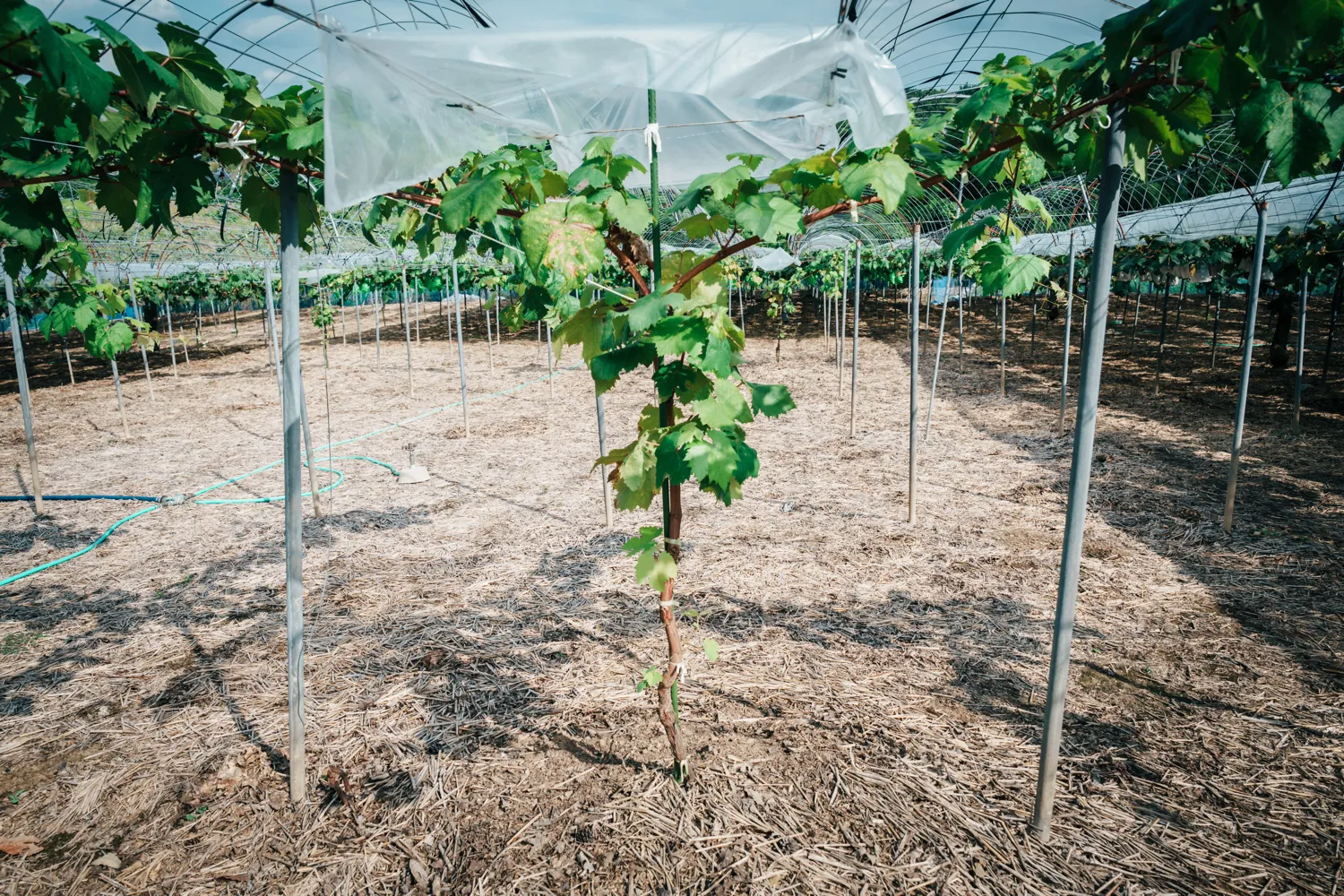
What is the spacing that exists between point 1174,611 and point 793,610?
1.97 meters

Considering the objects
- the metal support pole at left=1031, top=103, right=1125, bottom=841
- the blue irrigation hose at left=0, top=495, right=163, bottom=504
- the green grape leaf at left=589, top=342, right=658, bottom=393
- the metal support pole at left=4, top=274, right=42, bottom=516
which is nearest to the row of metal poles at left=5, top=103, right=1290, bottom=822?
the metal support pole at left=1031, top=103, right=1125, bottom=841

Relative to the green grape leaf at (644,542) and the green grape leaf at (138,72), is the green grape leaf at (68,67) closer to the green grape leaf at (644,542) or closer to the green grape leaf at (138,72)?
the green grape leaf at (138,72)

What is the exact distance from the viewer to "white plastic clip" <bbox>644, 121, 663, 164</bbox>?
168 cm

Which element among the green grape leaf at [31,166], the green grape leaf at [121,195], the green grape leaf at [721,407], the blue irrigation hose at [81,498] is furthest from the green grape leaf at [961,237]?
the blue irrigation hose at [81,498]

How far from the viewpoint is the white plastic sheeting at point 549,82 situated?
1482 mm

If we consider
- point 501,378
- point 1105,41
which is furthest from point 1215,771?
point 501,378

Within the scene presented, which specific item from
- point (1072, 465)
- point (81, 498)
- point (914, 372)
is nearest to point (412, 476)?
point (81, 498)

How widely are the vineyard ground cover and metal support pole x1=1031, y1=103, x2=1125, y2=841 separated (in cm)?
25

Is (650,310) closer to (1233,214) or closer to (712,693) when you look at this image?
(712,693)

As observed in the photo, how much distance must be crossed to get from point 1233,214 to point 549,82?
9.49 m

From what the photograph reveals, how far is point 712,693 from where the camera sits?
2.92 metres

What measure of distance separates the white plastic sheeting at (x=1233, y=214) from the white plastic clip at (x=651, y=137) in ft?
19.5

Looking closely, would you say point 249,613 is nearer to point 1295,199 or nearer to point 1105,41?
point 1105,41

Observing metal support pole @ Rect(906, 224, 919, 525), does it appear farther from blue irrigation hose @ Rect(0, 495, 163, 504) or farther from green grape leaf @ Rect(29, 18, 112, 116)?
blue irrigation hose @ Rect(0, 495, 163, 504)
